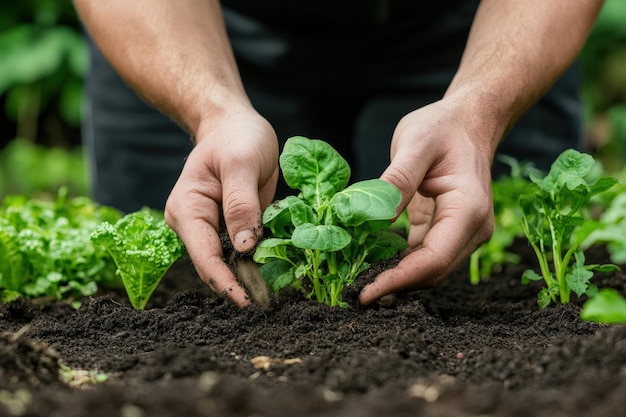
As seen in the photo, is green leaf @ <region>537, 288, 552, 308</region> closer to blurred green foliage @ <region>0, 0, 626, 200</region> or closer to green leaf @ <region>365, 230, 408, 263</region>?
green leaf @ <region>365, 230, 408, 263</region>

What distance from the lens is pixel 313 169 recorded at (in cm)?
213

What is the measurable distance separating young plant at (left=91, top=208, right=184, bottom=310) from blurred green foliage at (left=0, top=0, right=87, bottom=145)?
21.4 feet

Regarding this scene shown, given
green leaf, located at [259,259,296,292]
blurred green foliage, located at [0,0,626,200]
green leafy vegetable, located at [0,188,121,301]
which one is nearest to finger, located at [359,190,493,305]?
green leaf, located at [259,259,296,292]

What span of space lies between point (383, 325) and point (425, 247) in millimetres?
262

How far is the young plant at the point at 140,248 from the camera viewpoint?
2.33 metres

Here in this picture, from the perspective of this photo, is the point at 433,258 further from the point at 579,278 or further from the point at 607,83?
the point at 607,83

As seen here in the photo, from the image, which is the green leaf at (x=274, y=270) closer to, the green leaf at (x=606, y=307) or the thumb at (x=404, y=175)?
the thumb at (x=404, y=175)

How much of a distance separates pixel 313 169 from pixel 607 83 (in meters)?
7.60

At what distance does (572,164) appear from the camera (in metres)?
2.31

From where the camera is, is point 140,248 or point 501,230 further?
point 501,230

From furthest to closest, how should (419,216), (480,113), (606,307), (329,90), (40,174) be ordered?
(40,174), (329,90), (419,216), (480,113), (606,307)

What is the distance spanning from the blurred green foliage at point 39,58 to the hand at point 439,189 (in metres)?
6.98

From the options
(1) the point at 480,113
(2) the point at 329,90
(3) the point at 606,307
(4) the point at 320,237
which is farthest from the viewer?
(2) the point at 329,90

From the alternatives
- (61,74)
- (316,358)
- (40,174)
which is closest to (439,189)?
(316,358)
